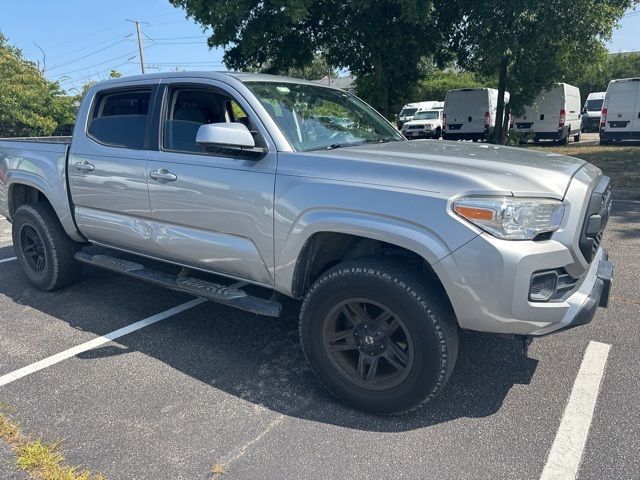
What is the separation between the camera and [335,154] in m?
3.04

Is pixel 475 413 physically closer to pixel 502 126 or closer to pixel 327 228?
pixel 327 228

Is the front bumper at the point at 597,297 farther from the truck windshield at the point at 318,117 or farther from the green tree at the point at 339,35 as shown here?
the green tree at the point at 339,35

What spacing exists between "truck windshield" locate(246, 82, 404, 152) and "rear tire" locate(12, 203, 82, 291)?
2.51 metres

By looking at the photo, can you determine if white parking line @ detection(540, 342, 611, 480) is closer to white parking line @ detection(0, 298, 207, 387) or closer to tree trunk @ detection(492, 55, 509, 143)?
white parking line @ detection(0, 298, 207, 387)

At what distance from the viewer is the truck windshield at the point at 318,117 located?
3.37 metres

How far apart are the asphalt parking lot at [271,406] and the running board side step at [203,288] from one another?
1.50 feet

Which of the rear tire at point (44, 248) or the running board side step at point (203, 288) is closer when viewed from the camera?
the running board side step at point (203, 288)

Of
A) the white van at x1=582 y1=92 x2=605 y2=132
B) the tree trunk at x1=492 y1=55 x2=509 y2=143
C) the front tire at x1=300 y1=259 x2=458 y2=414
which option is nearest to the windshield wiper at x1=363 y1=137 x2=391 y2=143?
the front tire at x1=300 y1=259 x2=458 y2=414

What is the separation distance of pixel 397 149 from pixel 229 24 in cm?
1109

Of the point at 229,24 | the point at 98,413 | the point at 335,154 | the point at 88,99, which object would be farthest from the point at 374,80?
the point at 98,413

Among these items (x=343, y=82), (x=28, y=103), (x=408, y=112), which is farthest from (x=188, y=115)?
(x=343, y=82)

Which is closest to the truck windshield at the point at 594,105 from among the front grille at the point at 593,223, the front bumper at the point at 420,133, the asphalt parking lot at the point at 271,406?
the front bumper at the point at 420,133

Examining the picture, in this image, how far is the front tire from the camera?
265 centimetres

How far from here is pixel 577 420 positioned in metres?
2.78
